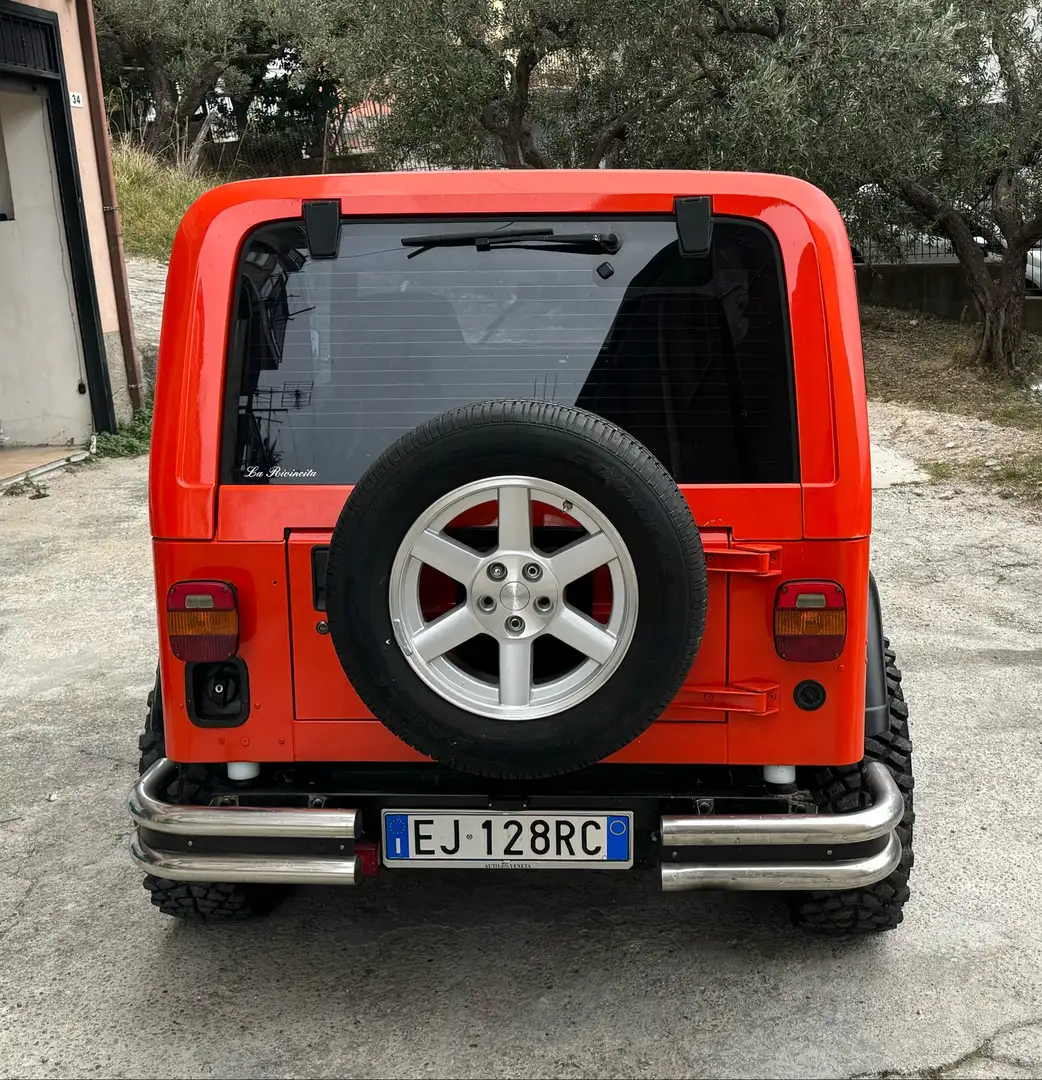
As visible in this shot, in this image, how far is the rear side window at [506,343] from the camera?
2812 millimetres

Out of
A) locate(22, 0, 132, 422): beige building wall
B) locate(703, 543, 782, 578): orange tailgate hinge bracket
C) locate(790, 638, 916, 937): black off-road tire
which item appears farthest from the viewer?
locate(22, 0, 132, 422): beige building wall

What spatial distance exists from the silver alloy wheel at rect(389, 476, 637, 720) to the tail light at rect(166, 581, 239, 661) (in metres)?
0.48

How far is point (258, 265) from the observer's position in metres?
2.86

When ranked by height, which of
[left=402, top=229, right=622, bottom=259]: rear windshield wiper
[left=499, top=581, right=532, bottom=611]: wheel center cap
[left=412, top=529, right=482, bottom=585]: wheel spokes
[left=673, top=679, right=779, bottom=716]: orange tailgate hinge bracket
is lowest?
[left=673, top=679, right=779, bottom=716]: orange tailgate hinge bracket

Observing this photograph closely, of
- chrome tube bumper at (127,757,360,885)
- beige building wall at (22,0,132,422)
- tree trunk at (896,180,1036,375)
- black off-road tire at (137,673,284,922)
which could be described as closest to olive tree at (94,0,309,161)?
beige building wall at (22,0,132,422)

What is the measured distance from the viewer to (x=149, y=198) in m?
14.9

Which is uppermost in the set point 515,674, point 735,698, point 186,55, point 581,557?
point 186,55

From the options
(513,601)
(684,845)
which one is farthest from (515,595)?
(684,845)

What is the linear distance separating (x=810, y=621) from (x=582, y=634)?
56 cm

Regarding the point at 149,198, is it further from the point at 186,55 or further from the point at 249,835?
the point at 249,835

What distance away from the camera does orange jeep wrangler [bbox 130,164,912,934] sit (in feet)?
9.11

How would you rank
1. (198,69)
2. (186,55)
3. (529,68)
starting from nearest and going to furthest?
(529,68), (186,55), (198,69)

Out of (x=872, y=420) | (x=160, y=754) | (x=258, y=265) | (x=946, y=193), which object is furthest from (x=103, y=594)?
(x=946, y=193)

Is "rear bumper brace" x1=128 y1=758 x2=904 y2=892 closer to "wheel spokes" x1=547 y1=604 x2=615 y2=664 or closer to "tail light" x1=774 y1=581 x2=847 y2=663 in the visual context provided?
"tail light" x1=774 y1=581 x2=847 y2=663
